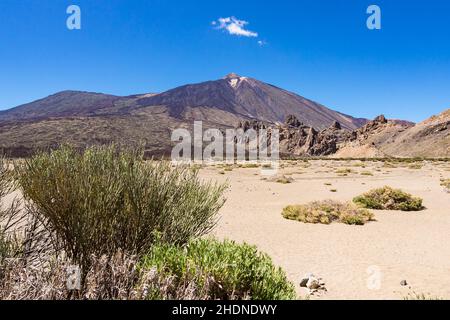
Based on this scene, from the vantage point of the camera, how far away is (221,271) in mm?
4844

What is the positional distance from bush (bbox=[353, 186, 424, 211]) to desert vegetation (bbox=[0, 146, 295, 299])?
12.8 m

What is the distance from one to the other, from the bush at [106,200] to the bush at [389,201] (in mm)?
12695

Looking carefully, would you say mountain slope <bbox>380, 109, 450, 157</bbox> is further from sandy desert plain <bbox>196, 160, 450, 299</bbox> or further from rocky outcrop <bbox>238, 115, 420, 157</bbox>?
sandy desert plain <bbox>196, 160, 450, 299</bbox>

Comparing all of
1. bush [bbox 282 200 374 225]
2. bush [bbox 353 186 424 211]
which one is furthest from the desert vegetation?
bush [bbox 353 186 424 211]

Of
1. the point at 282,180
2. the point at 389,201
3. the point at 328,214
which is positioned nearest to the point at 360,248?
the point at 328,214

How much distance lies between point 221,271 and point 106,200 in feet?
6.28

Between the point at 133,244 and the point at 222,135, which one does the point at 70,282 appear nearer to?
the point at 133,244

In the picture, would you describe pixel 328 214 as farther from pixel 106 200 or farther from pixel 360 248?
pixel 106 200

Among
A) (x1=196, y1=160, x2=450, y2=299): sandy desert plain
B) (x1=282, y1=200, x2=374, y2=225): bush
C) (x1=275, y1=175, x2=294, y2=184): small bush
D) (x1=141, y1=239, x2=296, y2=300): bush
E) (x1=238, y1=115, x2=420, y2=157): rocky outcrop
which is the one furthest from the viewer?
(x1=238, y1=115, x2=420, y2=157): rocky outcrop

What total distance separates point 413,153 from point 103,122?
113064 millimetres

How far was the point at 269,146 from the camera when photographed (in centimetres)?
12456

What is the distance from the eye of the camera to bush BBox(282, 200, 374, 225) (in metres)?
13.4

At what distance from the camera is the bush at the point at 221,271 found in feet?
15.0
